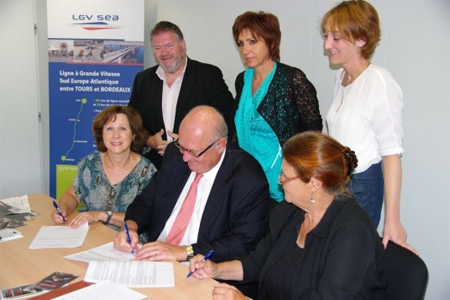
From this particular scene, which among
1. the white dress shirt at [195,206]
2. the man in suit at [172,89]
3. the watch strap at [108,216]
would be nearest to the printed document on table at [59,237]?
the watch strap at [108,216]

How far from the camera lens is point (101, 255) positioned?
192 cm

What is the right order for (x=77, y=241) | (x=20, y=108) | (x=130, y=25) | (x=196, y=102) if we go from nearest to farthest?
1. (x=77, y=241)
2. (x=196, y=102)
3. (x=130, y=25)
4. (x=20, y=108)

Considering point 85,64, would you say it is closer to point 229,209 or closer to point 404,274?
point 229,209

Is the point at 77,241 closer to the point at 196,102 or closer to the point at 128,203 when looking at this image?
the point at 128,203

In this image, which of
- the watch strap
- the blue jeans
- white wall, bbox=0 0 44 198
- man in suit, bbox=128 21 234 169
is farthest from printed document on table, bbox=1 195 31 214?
white wall, bbox=0 0 44 198

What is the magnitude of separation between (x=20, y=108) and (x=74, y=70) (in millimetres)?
1277

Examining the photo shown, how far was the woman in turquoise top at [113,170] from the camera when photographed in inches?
104

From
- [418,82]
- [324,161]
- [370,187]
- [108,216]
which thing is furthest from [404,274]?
[418,82]

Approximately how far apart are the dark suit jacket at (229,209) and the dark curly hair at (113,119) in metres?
0.60

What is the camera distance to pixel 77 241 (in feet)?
6.84

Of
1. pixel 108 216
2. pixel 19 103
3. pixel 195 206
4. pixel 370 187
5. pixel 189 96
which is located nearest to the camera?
pixel 370 187

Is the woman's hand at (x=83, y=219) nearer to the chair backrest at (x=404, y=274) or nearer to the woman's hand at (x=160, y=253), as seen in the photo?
the woman's hand at (x=160, y=253)

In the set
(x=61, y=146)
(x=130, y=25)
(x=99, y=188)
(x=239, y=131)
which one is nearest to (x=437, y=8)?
(x=239, y=131)

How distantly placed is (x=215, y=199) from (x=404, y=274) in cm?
97
